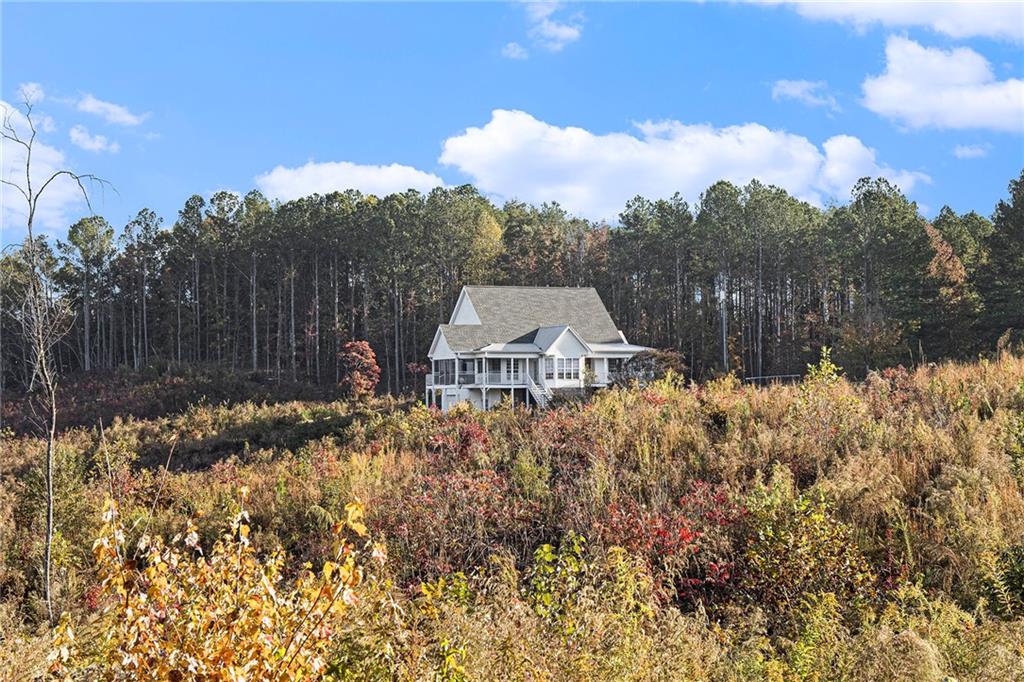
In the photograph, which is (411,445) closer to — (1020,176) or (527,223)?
(1020,176)

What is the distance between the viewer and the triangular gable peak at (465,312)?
42562mm

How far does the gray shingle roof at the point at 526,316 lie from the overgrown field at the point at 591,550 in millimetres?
24885

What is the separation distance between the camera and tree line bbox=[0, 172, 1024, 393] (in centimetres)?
4725

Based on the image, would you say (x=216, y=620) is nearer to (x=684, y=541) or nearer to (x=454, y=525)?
(x=454, y=525)

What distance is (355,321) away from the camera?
200 feet

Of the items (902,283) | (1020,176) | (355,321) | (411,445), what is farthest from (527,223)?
(411,445)

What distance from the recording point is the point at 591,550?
7.62 meters

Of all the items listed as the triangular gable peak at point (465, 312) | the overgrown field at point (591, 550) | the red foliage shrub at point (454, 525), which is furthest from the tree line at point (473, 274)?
the red foliage shrub at point (454, 525)

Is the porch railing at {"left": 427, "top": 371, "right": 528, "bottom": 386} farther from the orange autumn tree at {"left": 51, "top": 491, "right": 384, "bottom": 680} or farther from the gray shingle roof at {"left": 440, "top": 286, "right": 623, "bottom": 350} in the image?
the orange autumn tree at {"left": 51, "top": 491, "right": 384, "bottom": 680}

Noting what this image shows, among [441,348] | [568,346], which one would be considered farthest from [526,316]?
[441,348]

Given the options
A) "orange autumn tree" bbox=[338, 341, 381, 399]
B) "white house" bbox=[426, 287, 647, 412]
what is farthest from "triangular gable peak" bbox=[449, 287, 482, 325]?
"orange autumn tree" bbox=[338, 341, 381, 399]

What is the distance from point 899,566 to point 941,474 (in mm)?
2012

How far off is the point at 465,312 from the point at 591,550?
3645 centimetres

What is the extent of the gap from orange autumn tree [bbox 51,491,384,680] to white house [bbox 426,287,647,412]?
107ft
